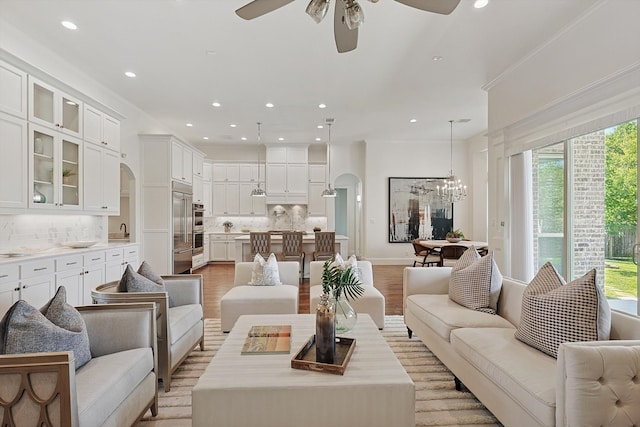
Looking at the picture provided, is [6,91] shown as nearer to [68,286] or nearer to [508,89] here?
[68,286]

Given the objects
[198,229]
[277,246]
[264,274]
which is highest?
[198,229]

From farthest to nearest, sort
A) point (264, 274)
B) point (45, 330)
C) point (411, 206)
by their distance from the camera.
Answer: point (411, 206), point (264, 274), point (45, 330)

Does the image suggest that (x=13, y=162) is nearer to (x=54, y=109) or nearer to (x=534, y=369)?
(x=54, y=109)

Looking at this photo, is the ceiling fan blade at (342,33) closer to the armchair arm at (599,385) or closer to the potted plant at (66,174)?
the armchair arm at (599,385)

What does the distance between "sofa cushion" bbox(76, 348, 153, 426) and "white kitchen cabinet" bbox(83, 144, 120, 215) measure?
2.98m

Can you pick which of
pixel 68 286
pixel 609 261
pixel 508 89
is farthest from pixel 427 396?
pixel 508 89

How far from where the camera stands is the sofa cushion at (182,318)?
2432 millimetres

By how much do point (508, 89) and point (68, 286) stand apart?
5498 mm

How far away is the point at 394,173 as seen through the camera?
27.2 ft

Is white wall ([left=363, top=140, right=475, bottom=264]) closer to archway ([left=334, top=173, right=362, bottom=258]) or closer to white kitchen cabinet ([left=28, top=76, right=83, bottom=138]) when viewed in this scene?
archway ([left=334, top=173, right=362, bottom=258])

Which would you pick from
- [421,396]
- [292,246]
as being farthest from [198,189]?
[421,396]

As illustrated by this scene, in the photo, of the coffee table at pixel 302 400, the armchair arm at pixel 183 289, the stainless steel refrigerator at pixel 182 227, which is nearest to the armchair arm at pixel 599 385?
the coffee table at pixel 302 400

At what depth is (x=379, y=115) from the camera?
6250 millimetres

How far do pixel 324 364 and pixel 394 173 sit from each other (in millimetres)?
7037
